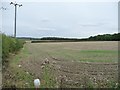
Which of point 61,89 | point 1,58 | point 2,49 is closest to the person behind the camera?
point 61,89

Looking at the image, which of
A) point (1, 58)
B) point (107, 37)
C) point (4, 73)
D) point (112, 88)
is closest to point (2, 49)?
point (1, 58)

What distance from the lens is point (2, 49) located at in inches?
395

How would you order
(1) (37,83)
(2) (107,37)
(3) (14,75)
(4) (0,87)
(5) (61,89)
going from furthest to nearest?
(2) (107,37), (3) (14,75), (4) (0,87), (5) (61,89), (1) (37,83)

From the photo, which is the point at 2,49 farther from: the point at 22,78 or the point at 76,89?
the point at 76,89

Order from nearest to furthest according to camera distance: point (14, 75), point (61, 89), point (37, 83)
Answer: point (37, 83) → point (61, 89) → point (14, 75)

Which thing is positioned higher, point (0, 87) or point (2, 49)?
point (2, 49)

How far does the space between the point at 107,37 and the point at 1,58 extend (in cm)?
4629

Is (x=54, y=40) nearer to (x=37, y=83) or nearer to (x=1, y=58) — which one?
(x=1, y=58)

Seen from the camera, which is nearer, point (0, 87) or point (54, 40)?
point (0, 87)

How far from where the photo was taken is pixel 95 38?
5806 cm

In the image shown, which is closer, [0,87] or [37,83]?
[37,83]

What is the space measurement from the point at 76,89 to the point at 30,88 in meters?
0.83

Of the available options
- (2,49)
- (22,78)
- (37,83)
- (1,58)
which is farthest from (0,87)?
(2,49)

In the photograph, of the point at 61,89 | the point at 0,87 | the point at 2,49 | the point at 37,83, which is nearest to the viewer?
the point at 37,83
